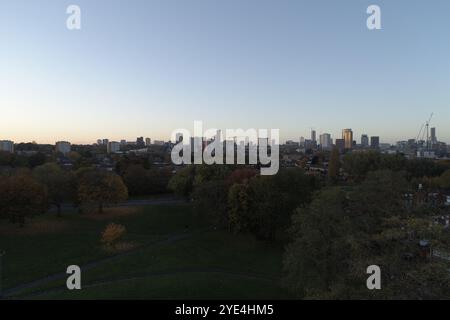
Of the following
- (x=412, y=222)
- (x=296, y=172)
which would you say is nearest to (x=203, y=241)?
(x=296, y=172)

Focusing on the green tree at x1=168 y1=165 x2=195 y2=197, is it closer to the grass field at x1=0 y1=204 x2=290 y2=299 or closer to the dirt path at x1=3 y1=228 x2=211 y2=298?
the grass field at x1=0 y1=204 x2=290 y2=299

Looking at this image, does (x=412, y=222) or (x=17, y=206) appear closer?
(x=412, y=222)

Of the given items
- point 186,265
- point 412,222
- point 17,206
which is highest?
point 412,222

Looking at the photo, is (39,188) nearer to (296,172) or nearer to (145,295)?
(145,295)

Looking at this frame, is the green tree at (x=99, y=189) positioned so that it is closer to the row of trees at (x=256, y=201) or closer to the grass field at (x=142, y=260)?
the grass field at (x=142, y=260)

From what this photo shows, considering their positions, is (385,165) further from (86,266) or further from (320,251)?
(86,266)

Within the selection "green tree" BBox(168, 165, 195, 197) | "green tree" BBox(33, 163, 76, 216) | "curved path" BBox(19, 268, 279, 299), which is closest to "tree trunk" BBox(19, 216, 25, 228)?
"green tree" BBox(33, 163, 76, 216)

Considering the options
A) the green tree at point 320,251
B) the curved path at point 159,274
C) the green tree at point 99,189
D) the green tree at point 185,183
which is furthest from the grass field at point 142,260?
the green tree at point 185,183
